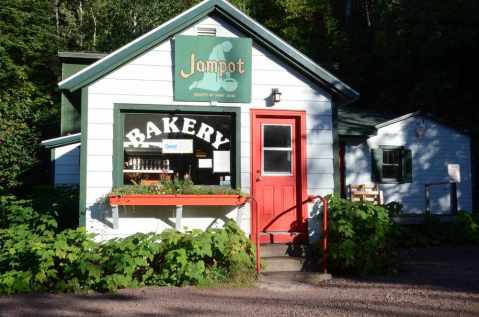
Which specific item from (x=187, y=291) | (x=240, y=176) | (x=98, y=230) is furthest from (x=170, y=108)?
(x=187, y=291)

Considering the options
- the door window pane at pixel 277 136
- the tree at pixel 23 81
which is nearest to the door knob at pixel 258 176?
the door window pane at pixel 277 136

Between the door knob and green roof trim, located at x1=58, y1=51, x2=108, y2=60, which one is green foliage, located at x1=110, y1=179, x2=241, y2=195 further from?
green roof trim, located at x1=58, y1=51, x2=108, y2=60

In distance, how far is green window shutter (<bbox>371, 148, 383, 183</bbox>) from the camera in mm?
14312

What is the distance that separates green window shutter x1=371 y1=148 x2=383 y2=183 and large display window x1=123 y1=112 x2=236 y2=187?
680 cm

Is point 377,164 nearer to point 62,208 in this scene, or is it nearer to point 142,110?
point 142,110

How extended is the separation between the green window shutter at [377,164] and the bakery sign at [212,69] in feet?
22.1

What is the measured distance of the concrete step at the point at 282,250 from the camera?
859 cm

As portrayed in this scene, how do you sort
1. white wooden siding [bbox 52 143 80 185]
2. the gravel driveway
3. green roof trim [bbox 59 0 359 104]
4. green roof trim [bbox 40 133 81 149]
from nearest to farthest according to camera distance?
the gravel driveway < green roof trim [bbox 59 0 359 104] < green roof trim [bbox 40 133 81 149] < white wooden siding [bbox 52 143 80 185]

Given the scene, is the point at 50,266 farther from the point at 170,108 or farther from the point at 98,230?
the point at 170,108

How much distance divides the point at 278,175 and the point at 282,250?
1.33 meters

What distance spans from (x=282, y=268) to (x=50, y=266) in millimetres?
3623

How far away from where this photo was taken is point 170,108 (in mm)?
8586

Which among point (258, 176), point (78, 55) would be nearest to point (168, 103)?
point (258, 176)

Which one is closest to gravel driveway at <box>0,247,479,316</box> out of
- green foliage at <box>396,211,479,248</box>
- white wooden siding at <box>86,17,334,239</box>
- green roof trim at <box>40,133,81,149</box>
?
white wooden siding at <box>86,17,334,239</box>
